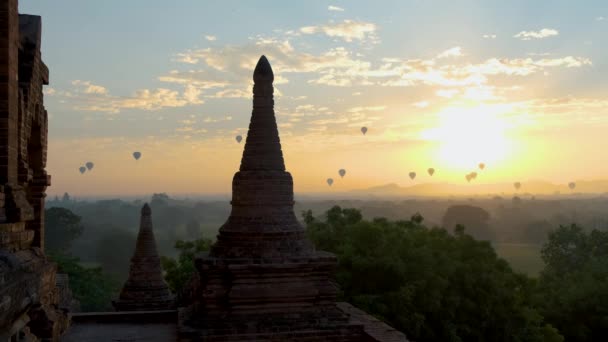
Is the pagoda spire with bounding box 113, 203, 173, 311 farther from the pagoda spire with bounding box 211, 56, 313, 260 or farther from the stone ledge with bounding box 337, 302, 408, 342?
the stone ledge with bounding box 337, 302, 408, 342

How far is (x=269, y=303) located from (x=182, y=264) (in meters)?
19.6

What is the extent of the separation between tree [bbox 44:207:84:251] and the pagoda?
65.0 metres

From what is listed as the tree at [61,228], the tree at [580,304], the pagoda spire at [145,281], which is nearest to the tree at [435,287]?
the tree at [580,304]

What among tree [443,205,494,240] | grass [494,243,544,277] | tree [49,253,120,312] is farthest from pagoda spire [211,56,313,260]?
tree [443,205,494,240]

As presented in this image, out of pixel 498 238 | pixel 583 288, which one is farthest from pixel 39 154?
pixel 498 238

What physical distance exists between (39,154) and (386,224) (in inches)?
862

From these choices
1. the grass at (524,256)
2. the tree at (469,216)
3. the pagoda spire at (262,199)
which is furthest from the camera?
the tree at (469,216)

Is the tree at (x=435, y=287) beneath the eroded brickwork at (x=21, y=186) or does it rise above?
beneath

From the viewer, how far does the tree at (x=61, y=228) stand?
72.7 meters

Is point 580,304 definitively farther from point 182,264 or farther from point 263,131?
point 263,131

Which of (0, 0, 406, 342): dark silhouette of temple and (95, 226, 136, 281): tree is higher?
(0, 0, 406, 342): dark silhouette of temple

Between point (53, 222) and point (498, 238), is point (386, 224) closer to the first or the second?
point (53, 222)

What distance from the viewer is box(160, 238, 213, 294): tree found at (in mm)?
30266

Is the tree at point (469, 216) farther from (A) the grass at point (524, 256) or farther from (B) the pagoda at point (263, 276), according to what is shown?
(B) the pagoda at point (263, 276)
